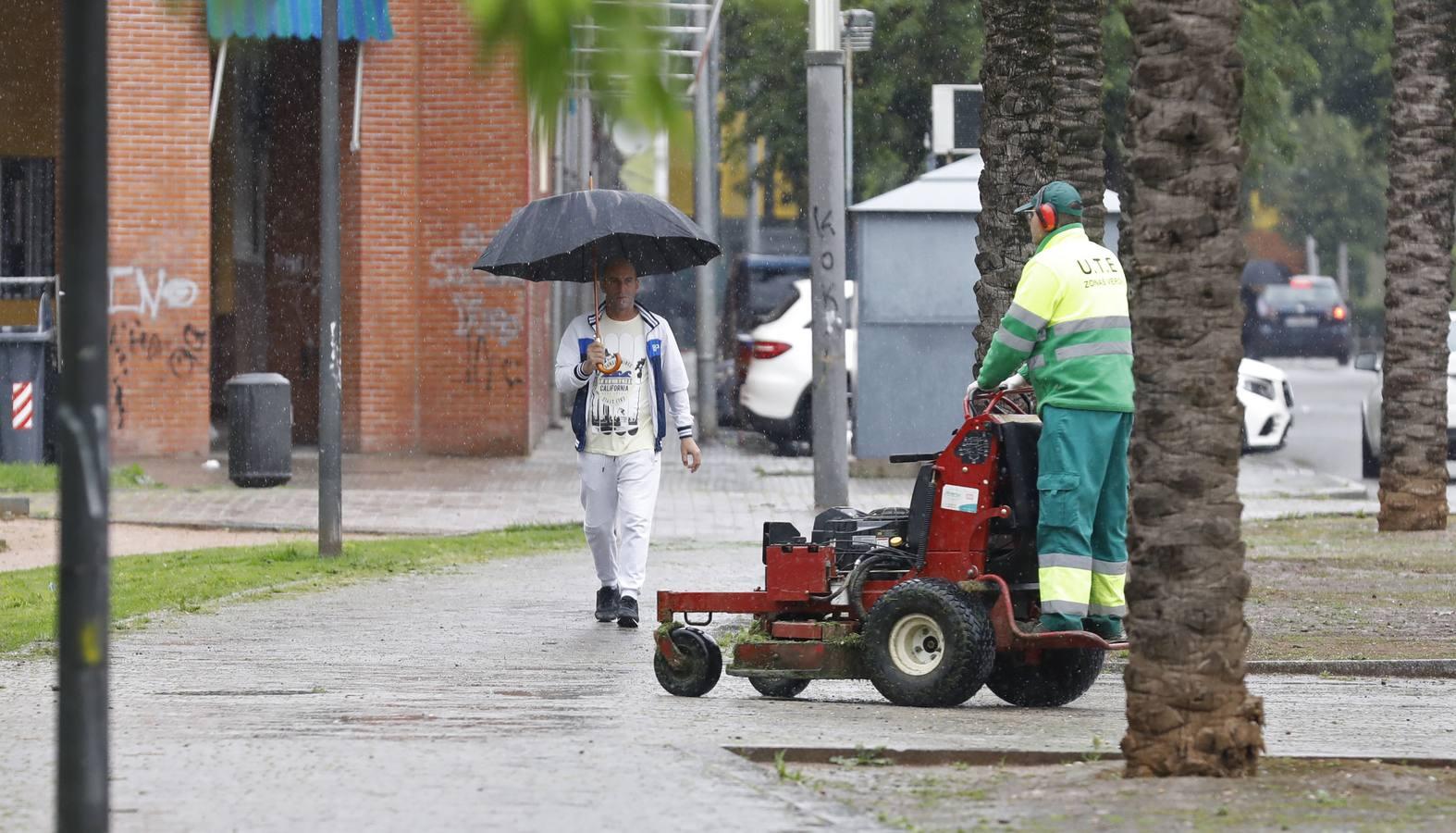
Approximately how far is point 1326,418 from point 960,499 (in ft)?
79.4

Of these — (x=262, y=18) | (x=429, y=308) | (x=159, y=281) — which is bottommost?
(x=262, y=18)

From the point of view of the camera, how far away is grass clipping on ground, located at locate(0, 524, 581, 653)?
10508 mm

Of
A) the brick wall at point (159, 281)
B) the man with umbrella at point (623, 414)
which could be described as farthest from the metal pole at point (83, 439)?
the brick wall at point (159, 281)

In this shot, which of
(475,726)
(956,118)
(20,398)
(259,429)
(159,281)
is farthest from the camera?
(159,281)

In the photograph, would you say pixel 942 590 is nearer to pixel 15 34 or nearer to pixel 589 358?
pixel 589 358

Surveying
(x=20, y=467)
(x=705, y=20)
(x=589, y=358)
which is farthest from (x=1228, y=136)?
(x=20, y=467)

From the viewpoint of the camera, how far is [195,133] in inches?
848

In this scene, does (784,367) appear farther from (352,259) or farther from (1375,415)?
(1375,415)

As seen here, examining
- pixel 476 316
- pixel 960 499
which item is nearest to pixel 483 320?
pixel 476 316

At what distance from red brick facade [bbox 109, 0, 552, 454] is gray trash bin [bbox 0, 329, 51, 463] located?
6.77ft

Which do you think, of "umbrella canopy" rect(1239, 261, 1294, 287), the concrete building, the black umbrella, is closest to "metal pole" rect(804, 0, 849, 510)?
the concrete building

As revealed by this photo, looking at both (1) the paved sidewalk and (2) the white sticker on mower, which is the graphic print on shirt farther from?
(1) the paved sidewalk

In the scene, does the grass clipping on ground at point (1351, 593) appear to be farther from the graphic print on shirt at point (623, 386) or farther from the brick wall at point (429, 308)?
the brick wall at point (429, 308)

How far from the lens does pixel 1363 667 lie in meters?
8.90
